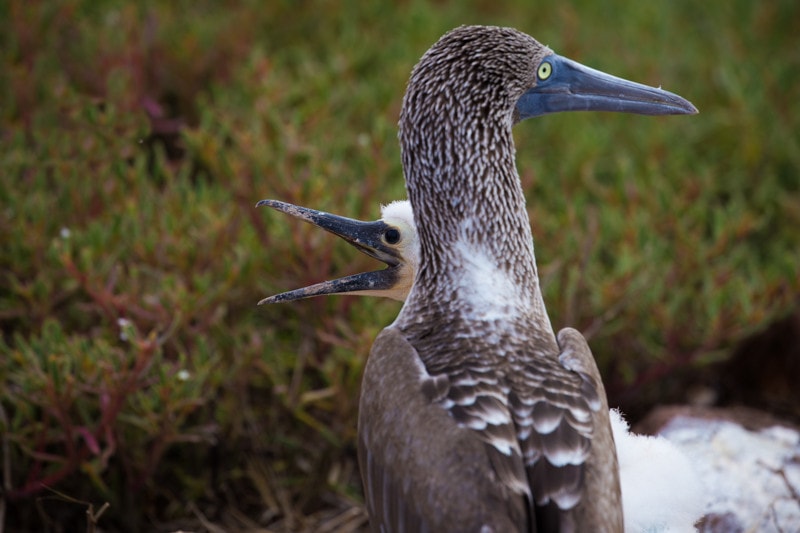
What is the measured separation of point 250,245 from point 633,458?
1839 mm

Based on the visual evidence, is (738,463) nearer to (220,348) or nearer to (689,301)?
(689,301)

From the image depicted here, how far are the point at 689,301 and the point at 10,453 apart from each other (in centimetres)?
274

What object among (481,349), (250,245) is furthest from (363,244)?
(250,245)

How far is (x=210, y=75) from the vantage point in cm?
569

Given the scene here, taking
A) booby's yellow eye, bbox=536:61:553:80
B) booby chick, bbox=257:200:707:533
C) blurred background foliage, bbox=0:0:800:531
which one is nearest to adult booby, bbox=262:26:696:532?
booby's yellow eye, bbox=536:61:553:80

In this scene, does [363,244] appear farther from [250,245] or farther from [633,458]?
[633,458]

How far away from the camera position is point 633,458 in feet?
9.91

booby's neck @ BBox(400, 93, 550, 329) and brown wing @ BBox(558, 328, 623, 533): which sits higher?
booby's neck @ BBox(400, 93, 550, 329)

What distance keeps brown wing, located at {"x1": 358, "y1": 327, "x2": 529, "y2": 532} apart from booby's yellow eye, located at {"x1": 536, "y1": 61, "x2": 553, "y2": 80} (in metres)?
0.96

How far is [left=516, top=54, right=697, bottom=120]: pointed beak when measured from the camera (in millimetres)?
3178

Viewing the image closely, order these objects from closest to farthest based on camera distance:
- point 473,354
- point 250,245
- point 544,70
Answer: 1. point 473,354
2. point 544,70
3. point 250,245

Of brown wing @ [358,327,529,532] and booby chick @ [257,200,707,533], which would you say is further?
booby chick @ [257,200,707,533]

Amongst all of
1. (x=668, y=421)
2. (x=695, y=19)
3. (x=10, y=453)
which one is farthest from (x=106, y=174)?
(x=695, y=19)

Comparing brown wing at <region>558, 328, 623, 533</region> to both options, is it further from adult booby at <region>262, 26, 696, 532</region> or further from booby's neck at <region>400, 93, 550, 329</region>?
booby's neck at <region>400, 93, 550, 329</region>
